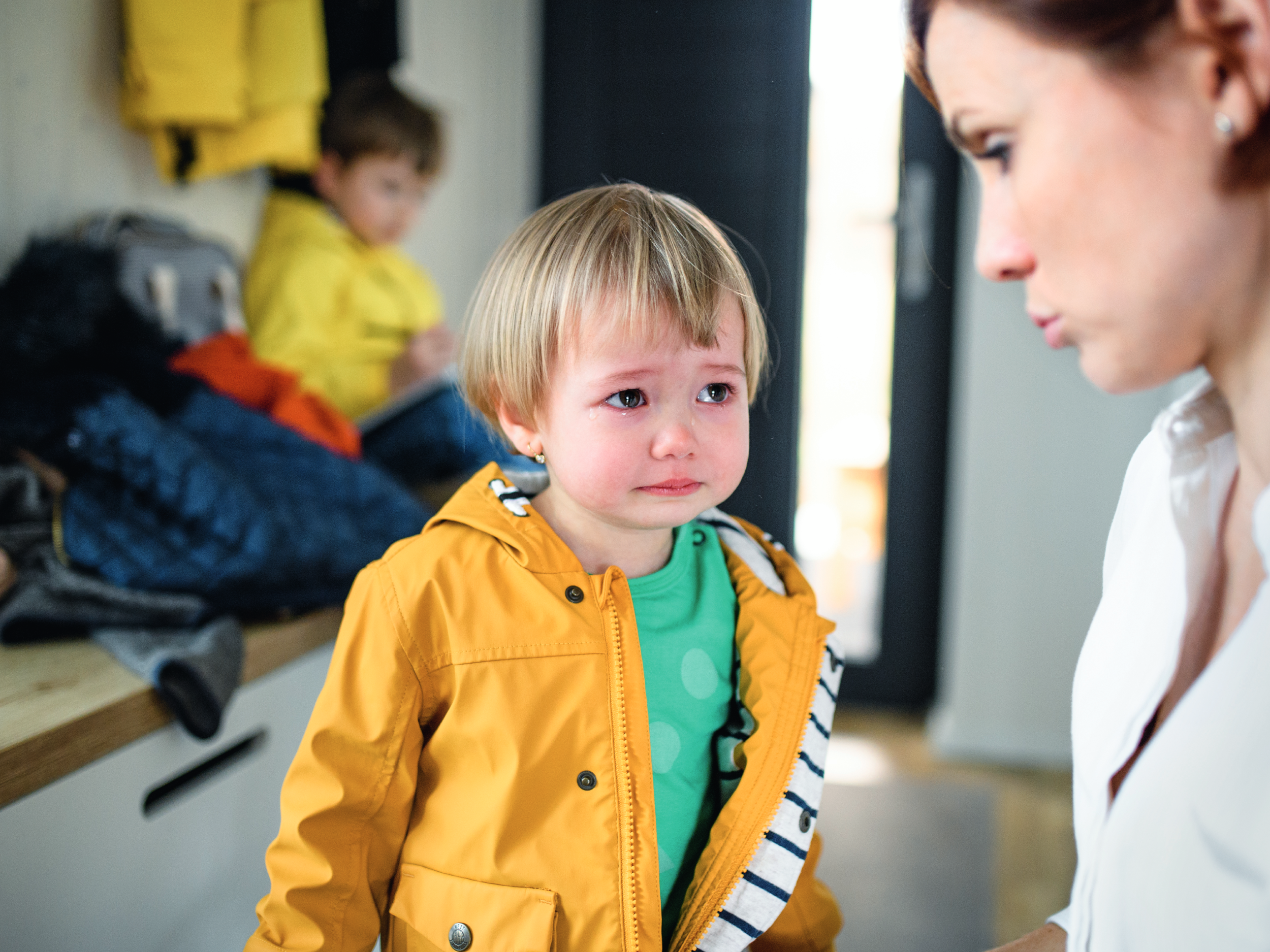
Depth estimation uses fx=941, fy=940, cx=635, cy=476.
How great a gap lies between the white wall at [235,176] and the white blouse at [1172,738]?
48.4 inches

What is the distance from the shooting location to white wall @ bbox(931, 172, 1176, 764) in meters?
1.87

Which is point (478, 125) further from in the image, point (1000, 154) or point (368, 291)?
point (1000, 154)

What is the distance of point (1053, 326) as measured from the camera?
0.41 meters

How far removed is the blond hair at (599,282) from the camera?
2.02ft

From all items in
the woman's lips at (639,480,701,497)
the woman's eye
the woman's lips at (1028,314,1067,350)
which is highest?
the woman's eye

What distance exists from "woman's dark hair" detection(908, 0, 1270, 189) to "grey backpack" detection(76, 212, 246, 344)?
3.44 feet

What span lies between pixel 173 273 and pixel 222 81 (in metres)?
0.27

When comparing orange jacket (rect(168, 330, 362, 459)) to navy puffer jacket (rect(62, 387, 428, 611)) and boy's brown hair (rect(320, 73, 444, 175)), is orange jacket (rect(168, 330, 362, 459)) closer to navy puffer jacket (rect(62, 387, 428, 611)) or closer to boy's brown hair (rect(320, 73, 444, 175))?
navy puffer jacket (rect(62, 387, 428, 611))

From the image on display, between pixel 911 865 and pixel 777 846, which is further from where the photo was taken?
pixel 911 865

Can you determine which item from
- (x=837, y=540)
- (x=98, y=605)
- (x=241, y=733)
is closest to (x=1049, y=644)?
(x=837, y=540)

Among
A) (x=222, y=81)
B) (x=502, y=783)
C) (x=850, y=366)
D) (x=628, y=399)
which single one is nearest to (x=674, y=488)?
(x=628, y=399)

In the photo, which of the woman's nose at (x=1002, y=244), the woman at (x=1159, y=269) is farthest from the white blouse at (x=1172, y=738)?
the woman's nose at (x=1002, y=244)

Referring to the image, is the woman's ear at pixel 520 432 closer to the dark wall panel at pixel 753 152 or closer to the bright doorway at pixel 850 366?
the dark wall panel at pixel 753 152

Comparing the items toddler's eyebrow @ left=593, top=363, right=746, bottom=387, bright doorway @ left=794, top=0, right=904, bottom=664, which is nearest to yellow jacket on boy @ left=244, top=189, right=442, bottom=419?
bright doorway @ left=794, top=0, right=904, bottom=664
